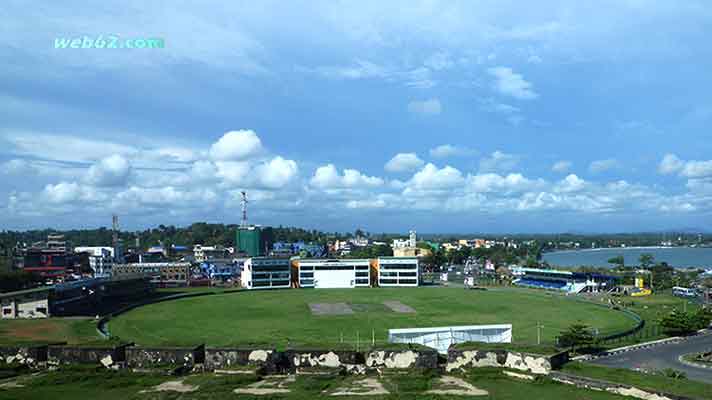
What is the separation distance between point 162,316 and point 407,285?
123 ft

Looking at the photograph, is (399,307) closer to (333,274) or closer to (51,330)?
(333,274)

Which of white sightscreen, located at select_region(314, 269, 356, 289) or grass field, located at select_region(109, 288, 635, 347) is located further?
white sightscreen, located at select_region(314, 269, 356, 289)

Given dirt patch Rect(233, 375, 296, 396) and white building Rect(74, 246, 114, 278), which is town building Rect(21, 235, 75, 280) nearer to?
white building Rect(74, 246, 114, 278)

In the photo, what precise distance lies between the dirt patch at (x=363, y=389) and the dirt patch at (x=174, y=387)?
4.38 metres

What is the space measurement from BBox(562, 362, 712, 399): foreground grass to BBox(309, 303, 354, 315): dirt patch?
32748 mm

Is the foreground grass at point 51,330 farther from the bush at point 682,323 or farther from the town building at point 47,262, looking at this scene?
the town building at point 47,262

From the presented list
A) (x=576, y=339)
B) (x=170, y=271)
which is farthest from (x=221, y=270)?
(x=576, y=339)

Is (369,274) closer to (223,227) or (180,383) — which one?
(180,383)

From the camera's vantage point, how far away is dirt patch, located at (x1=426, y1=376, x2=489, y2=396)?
15648 mm

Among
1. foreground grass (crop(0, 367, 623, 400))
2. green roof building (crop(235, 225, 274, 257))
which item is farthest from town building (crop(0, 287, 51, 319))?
green roof building (crop(235, 225, 274, 257))

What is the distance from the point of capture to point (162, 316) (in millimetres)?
47344

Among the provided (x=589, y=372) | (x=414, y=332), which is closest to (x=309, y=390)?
(x=589, y=372)

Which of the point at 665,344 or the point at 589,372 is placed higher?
the point at 589,372

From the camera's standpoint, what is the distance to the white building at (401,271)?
7600 cm
